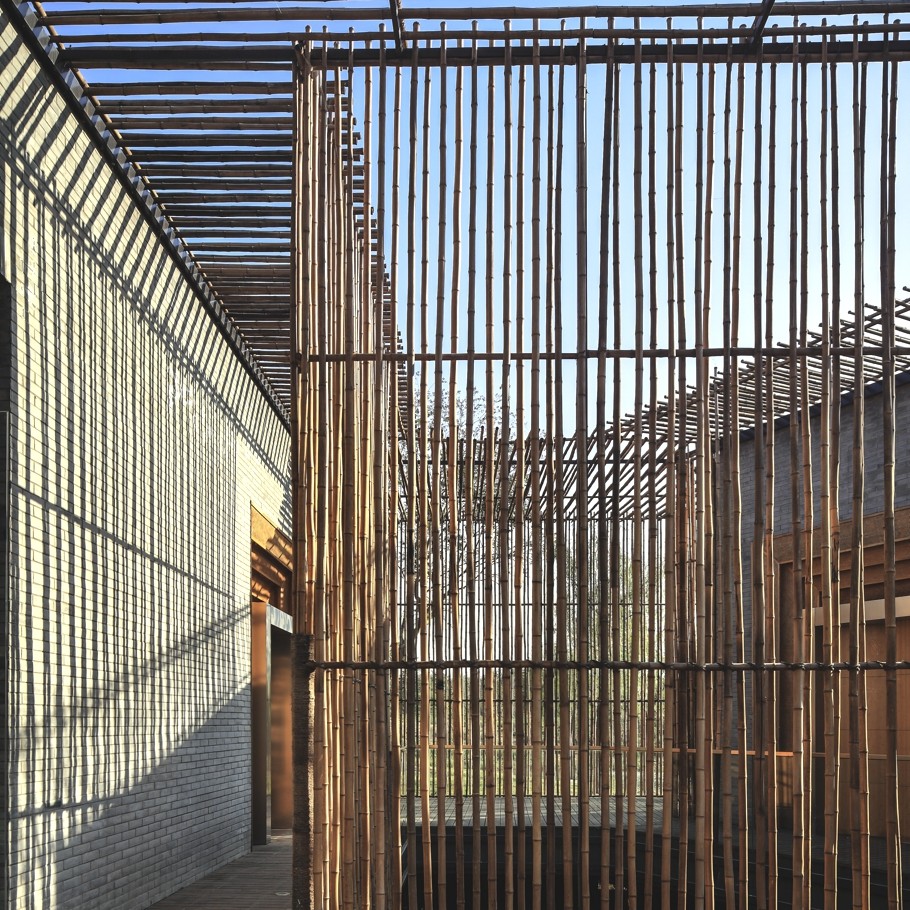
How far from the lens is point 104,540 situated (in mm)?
5547

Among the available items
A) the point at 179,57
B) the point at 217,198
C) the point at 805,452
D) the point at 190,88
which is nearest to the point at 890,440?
the point at 805,452

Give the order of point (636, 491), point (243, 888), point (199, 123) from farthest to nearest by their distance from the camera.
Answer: point (243, 888) < point (199, 123) < point (636, 491)

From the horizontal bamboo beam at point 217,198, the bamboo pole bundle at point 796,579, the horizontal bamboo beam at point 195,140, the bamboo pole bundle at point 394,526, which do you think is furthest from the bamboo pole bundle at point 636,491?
the horizontal bamboo beam at point 217,198

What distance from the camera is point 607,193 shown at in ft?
12.8

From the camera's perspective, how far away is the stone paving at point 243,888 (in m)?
6.31

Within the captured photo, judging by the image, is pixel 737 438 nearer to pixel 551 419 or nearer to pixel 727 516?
pixel 727 516

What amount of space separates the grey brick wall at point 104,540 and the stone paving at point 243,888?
12 centimetres

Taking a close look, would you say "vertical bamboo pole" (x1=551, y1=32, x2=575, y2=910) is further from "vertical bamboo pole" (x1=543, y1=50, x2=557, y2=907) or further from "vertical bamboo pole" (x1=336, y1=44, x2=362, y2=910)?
"vertical bamboo pole" (x1=336, y1=44, x2=362, y2=910)

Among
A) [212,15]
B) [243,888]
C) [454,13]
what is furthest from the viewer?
[243,888]

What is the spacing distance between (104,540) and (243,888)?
2671 mm

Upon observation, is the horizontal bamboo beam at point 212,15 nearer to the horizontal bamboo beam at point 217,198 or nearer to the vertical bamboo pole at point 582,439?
the vertical bamboo pole at point 582,439

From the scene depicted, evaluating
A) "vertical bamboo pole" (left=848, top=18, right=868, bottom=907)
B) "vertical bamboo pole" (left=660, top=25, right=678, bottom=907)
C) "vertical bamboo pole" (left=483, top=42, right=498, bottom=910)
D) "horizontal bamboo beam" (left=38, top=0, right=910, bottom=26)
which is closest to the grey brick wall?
"horizontal bamboo beam" (left=38, top=0, right=910, bottom=26)

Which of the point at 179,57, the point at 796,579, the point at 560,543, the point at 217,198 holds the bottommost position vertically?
the point at 796,579

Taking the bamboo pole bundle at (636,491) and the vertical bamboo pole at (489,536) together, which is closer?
the bamboo pole bundle at (636,491)
